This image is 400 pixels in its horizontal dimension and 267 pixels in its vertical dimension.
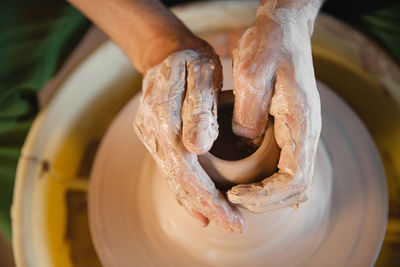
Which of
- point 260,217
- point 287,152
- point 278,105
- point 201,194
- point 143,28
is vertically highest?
point 143,28

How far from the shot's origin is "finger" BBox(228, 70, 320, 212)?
2.75ft

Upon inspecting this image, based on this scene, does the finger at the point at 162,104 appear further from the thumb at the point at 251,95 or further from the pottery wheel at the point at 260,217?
the pottery wheel at the point at 260,217

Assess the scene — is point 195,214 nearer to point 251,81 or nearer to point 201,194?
point 201,194

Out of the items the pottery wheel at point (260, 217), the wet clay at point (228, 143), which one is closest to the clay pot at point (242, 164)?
the wet clay at point (228, 143)

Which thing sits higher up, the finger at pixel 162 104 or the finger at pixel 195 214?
the finger at pixel 162 104

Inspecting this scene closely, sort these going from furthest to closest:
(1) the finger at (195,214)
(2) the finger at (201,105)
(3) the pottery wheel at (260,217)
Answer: (3) the pottery wheel at (260,217) → (1) the finger at (195,214) → (2) the finger at (201,105)

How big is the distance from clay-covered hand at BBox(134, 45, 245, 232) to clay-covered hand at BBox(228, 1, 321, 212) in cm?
6

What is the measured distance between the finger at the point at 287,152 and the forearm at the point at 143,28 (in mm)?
285

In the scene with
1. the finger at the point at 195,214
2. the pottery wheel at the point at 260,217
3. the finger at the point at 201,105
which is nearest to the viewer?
the finger at the point at 201,105

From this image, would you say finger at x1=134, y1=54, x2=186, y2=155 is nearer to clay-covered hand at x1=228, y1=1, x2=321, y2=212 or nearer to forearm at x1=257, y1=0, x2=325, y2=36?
clay-covered hand at x1=228, y1=1, x2=321, y2=212

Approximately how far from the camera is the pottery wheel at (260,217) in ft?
3.51

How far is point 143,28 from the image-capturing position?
3.68 feet

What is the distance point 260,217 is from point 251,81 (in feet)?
1.28

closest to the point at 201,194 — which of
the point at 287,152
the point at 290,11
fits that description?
the point at 287,152
